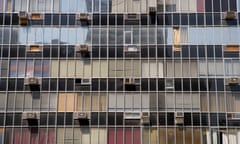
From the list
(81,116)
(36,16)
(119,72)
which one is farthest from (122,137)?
(36,16)

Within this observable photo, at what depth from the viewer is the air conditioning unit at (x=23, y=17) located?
3688cm

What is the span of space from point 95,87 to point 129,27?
530 centimetres

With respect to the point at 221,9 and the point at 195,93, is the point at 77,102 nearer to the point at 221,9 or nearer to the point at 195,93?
the point at 195,93

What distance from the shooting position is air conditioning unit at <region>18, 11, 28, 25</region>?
3688cm

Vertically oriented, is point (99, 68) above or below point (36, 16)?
below

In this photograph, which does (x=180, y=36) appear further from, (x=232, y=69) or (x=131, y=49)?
(x=232, y=69)

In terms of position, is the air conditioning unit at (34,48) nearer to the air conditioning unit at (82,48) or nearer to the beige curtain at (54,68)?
the beige curtain at (54,68)

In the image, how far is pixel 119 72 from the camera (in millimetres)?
36094

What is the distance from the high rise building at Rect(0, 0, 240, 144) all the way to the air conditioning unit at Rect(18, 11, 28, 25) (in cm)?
8

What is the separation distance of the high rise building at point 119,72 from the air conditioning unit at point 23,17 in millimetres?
76

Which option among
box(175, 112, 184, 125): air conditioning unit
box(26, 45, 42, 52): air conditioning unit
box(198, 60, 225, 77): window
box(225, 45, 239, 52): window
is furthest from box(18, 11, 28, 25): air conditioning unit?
box(225, 45, 239, 52): window

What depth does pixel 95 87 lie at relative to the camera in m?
35.8

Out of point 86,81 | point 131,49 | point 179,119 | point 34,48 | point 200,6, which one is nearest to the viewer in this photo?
point 179,119

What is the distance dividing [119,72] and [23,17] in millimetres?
8402
